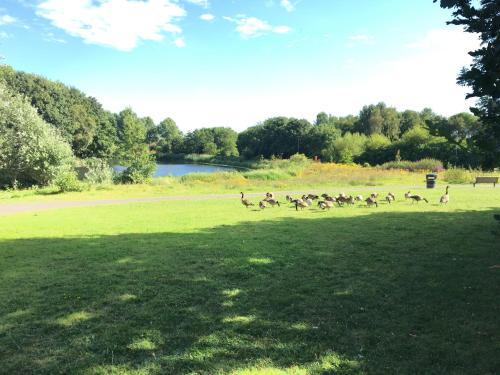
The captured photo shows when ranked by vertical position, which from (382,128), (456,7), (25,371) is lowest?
(25,371)

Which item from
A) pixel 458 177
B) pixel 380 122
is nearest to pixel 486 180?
pixel 458 177

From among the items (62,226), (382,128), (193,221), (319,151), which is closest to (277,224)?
(193,221)

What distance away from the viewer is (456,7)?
5414 millimetres

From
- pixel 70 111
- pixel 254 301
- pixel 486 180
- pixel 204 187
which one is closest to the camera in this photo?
pixel 254 301

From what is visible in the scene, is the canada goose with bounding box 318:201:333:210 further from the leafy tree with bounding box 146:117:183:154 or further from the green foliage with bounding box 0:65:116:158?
the leafy tree with bounding box 146:117:183:154

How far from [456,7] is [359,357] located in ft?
16.4

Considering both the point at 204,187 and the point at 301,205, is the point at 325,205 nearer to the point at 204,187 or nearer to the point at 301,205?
the point at 301,205

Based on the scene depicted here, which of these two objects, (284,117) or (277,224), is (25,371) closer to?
(277,224)

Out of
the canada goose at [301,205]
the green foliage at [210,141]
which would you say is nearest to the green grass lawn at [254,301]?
the canada goose at [301,205]

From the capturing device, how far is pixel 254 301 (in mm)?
5918

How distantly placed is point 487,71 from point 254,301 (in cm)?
464

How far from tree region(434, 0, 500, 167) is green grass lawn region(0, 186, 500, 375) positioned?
94.9 inches

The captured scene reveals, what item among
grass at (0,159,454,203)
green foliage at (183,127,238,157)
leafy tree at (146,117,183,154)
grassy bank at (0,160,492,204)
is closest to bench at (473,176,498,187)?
grassy bank at (0,160,492,204)

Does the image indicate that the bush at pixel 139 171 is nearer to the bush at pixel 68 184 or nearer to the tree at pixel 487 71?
the bush at pixel 68 184
